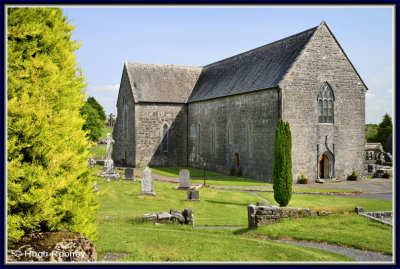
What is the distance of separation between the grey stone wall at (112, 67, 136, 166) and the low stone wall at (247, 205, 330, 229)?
93.9ft

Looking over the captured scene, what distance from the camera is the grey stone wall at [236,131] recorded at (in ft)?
92.1

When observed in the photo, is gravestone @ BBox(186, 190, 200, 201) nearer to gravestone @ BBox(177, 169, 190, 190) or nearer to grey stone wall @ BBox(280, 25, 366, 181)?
gravestone @ BBox(177, 169, 190, 190)

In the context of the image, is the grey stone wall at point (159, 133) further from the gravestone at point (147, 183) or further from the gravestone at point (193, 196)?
the gravestone at point (193, 196)

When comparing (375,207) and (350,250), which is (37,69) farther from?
(375,207)

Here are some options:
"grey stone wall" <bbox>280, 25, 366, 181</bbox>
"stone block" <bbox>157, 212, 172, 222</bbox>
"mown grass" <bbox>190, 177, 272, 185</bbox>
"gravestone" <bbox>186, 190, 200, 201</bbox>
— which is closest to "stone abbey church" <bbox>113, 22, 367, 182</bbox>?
"grey stone wall" <bbox>280, 25, 366, 181</bbox>

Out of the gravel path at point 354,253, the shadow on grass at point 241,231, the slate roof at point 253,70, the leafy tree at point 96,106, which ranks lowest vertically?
the shadow on grass at point 241,231

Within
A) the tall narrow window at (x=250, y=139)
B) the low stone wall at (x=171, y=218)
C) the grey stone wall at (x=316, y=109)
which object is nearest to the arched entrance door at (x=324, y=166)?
the grey stone wall at (x=316, y=109)

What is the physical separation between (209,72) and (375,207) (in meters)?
28.3

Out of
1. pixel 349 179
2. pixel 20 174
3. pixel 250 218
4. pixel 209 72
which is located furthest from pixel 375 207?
pixel 209 72

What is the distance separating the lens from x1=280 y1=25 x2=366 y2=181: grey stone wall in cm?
2723

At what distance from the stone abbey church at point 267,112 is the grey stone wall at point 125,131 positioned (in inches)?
18.4

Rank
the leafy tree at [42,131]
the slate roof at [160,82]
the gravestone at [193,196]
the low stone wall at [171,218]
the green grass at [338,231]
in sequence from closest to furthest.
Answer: the leafy tree at [42,131] → the green grass at [338,231] → the low stone wall at [171,218] → the gravestone at [193,196] → the slate roof at [160,82]

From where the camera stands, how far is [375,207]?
1800 cm

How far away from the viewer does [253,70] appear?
107ft
